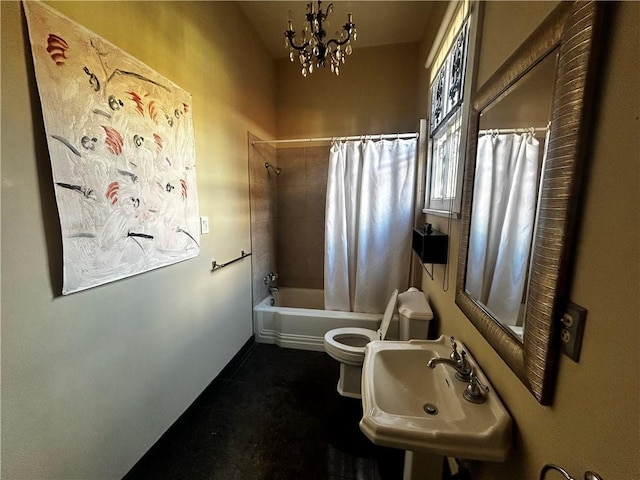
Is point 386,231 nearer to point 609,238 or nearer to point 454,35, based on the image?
point 454,35

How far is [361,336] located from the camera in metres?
2.12

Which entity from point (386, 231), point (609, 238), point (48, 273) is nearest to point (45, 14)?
point (48, 273)

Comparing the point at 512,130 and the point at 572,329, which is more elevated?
the point at 512,130

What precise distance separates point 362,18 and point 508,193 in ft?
7.77

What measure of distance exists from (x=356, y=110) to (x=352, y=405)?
2.84m

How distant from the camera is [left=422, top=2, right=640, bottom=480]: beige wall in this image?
0.45 metres

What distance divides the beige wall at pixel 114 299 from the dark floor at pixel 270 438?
0.44 feet

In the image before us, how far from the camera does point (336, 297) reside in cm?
262

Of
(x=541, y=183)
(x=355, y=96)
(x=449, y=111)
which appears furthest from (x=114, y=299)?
(x=355, y=96)

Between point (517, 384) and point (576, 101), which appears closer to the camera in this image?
point (576, 101)

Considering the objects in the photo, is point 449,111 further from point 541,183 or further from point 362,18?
point 362,18

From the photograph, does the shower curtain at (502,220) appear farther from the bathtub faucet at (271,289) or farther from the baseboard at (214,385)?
the bathtub faucet at (271,289)

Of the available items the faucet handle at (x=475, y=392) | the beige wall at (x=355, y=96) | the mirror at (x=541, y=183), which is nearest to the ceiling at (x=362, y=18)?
the beige wall at (x=355, y=96)

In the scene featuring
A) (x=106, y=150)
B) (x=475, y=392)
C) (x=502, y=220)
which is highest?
(x=106, y=150)
